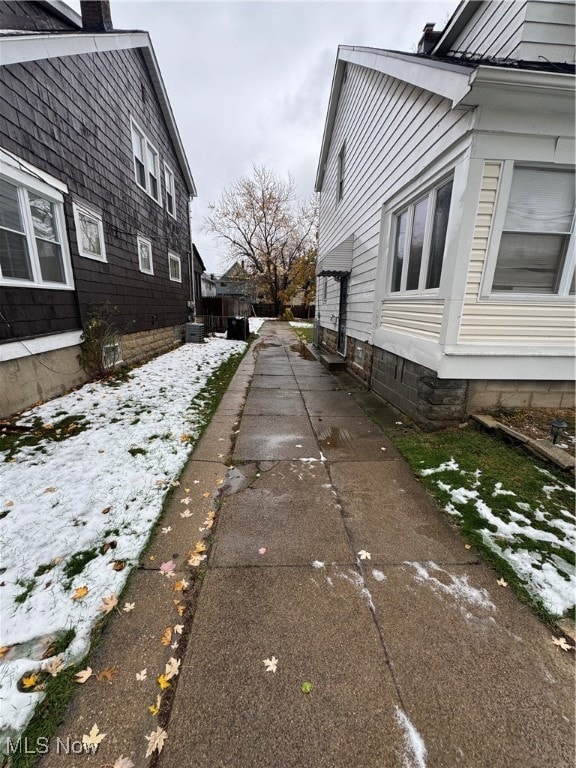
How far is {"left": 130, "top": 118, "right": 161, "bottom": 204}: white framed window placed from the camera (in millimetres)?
8242

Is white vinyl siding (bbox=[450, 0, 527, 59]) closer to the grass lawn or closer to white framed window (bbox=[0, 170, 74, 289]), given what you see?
the grass lawn

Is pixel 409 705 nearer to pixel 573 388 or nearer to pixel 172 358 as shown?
pixel 573 388

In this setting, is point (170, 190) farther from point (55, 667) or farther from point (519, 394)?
point (55, 667)

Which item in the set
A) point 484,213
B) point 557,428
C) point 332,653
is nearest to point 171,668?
point 332,653

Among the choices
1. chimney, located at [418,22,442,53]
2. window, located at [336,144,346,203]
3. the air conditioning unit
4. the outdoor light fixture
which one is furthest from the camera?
the air conditioning unit

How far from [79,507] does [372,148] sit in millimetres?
7396

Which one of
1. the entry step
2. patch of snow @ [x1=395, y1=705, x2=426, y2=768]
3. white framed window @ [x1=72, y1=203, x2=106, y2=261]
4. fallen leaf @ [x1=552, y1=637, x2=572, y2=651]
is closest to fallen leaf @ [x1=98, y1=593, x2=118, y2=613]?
patch of snow @ [x1=395, y1=705, x2=426, y2=768]

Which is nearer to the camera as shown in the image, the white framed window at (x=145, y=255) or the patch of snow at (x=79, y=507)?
the patch of snow at (x=79, y=507)

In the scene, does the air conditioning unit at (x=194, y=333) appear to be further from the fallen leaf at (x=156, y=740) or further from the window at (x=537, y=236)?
the fallen leaf at (x=156, y=740)

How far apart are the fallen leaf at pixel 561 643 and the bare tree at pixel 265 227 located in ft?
108

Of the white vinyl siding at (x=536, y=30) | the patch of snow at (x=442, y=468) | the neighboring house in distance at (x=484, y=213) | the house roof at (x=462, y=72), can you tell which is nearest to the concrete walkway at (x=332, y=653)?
the patch of snow at (x=442, y=468)

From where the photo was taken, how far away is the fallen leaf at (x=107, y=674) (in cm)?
148

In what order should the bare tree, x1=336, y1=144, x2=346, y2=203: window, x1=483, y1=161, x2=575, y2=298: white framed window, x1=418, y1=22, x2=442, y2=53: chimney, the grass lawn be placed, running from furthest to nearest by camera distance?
the bare tree → x1=336, y1=144, x2=346, y2=203: window → x1=418, y1=22, x2=442, y2=53: chimney → x1=483, y1=161, x2=575, y2=298: white framed window → the grass lawn

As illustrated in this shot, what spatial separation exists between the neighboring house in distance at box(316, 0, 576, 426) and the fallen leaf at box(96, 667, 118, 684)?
3731mm
